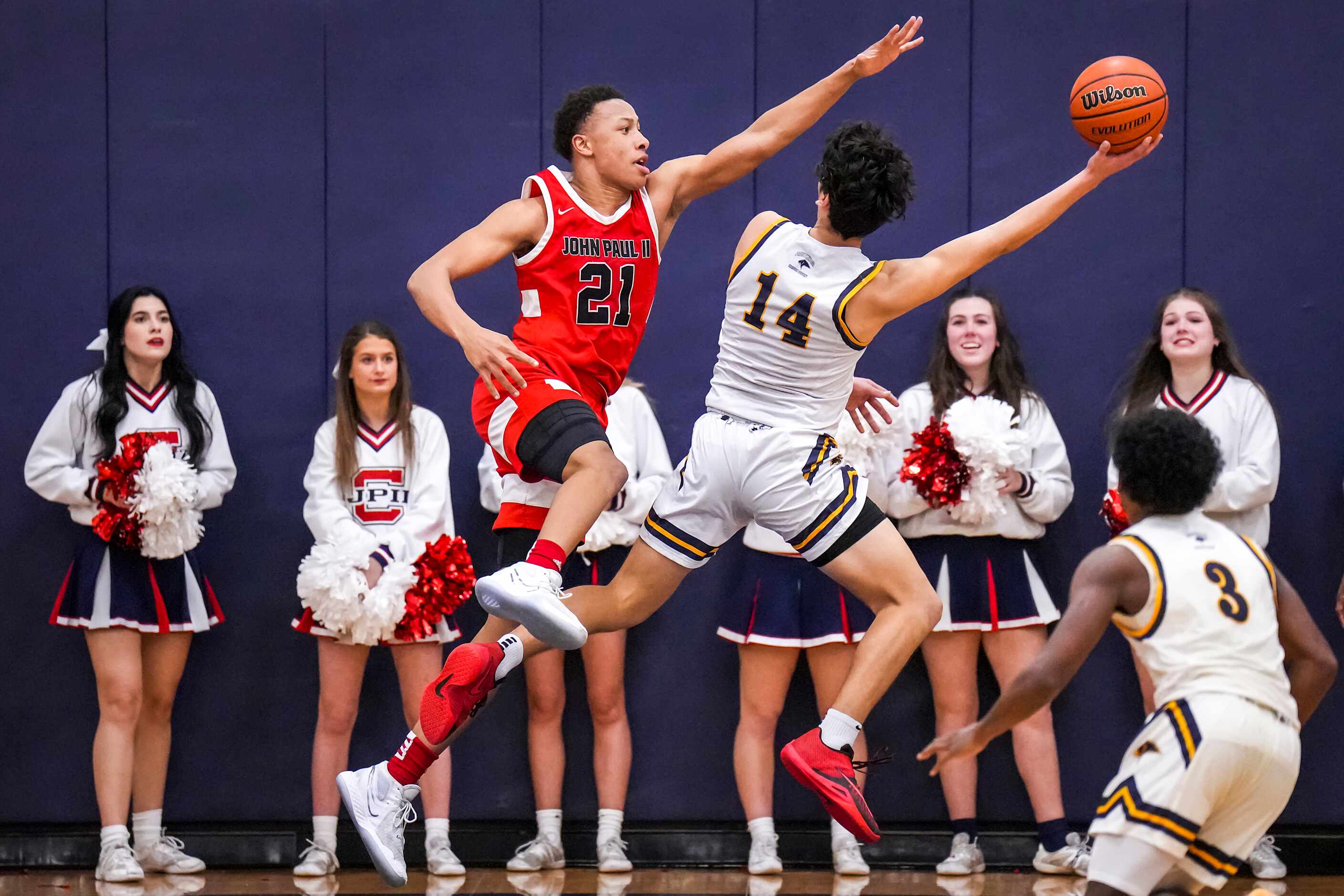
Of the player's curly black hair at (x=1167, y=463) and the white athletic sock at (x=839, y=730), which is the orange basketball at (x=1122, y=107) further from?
the white athletic sock at (x=839, y=730)

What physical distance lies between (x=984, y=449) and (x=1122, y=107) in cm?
189

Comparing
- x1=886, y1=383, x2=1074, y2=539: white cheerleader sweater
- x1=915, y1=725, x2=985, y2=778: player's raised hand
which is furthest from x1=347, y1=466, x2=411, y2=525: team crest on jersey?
x1=915, y1=725, x2=985, y2=778: player's raised hand

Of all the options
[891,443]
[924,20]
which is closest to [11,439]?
[891,443]

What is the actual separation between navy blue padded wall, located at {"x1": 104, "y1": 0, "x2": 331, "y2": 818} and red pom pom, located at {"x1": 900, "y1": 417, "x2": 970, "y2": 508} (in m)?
2.81

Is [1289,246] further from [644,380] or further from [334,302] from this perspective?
[334,302]

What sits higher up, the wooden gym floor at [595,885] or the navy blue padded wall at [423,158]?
the navy blue padded wall at [423,158]

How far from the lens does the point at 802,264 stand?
418 centimetres

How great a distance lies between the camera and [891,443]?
20.1 feet

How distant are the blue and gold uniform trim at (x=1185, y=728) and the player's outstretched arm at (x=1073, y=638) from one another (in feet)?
0.75

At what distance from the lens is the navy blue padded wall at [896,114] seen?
667 centimetres

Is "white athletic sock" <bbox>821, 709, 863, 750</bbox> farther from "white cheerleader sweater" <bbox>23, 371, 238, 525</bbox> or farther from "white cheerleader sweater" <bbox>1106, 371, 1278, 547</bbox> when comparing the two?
"white cheerleader sweater" <bbox>23, 371, 238, 525</bbox>

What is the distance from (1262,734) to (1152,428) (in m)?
0.73

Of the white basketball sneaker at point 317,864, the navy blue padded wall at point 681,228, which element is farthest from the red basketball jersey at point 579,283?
the white basketball sneaker at point 317,864

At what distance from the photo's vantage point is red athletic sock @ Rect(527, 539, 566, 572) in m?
4.02
